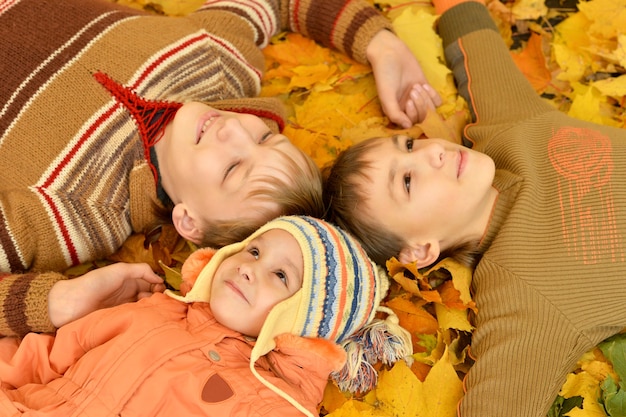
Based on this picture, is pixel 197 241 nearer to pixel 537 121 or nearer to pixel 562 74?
pixel 537 121

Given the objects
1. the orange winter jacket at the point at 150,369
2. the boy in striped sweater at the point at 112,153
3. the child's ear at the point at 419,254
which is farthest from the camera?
the child's ear at the point at 419,254

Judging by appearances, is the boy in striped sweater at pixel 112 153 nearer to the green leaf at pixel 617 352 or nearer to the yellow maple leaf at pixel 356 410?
the yellow maple leaf at pixel 356 410

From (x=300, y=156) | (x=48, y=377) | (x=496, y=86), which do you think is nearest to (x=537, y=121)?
(x=496, y=86)

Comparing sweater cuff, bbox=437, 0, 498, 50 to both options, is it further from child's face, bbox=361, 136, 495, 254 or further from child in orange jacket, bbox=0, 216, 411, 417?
child in orange jacket, bbox=0, 216, 411, 417

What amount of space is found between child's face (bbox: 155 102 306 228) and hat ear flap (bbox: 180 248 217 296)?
0.14 m

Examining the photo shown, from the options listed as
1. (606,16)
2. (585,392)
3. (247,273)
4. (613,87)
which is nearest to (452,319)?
(585,392)

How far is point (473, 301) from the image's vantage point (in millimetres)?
1982

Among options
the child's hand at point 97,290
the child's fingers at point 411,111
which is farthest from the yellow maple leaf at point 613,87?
the child's hand at point 97,290

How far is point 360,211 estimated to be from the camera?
1975 millimetres

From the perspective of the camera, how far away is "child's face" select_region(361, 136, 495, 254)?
1.91m

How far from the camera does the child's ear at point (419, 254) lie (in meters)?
1.99

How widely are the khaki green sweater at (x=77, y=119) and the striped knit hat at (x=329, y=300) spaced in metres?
0.46

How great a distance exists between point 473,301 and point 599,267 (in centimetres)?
40

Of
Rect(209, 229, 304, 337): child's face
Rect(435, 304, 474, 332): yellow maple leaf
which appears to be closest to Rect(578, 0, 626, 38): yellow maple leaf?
Rect(435, 304, 474, 332): yellow maple leaf
